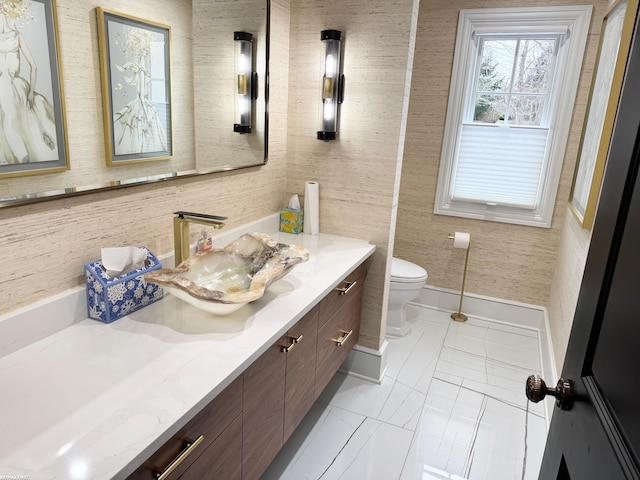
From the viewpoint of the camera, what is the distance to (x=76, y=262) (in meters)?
1.31

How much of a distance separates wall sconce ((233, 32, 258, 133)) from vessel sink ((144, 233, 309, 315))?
0.57 metres

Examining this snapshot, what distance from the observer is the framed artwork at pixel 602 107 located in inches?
73.0

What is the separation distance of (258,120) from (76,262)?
1.09m

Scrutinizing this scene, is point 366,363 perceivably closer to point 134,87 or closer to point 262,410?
point 262,410

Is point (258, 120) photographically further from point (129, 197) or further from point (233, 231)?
point (129, 197)

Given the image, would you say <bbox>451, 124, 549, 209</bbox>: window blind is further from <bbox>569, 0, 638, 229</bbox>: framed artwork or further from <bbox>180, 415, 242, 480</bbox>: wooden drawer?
<bbox>180, 415, 242, 480</bbox>: wooden drawer

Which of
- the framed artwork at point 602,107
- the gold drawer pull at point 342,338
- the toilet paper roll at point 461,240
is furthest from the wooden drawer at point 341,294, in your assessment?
the toilet paper roll at point 461,240

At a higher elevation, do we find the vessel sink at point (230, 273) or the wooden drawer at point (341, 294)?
the vessel sink at point (230, 273)

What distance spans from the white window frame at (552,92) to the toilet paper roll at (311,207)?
53.8 inches

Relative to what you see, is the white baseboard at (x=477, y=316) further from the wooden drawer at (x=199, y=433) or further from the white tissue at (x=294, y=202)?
the wooden drawer at (x=199, y=433)

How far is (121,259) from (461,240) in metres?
2.52

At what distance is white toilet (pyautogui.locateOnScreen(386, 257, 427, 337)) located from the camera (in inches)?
112

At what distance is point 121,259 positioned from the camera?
1.36 meters

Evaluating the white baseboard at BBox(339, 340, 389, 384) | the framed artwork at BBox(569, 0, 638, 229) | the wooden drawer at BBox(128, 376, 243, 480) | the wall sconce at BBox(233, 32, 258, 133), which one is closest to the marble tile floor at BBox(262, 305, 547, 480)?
the white baseboard at BBox(339, 340, 389, 384)
